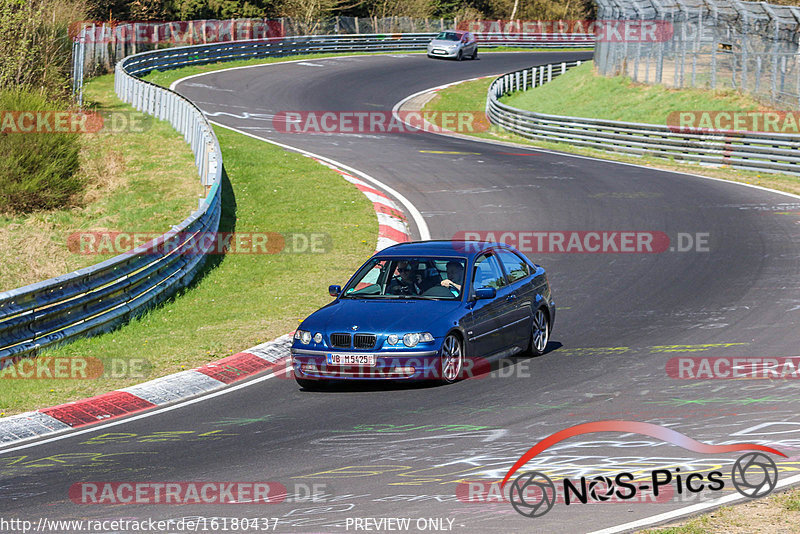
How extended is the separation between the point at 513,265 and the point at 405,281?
1.61 m

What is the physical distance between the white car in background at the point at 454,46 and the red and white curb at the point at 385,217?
3359cm

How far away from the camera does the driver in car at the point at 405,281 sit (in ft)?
39.0

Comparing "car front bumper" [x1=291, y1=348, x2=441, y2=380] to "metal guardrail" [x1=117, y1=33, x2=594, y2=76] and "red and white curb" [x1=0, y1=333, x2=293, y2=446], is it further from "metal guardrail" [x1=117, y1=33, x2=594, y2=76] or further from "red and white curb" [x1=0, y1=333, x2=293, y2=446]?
"metal guardrail" [x1=117, y1=33, x2=594, y2=76]

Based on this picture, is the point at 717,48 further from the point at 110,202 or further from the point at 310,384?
the point at 310,384

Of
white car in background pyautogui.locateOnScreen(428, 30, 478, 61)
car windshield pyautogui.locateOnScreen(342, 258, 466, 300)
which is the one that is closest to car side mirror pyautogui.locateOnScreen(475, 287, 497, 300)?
car windshield pyautogui.locateOnScreen(342, 258, 466, 300)

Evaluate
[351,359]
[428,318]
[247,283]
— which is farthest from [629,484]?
[247,283]

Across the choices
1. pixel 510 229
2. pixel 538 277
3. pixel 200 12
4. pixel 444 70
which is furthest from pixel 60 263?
pixel 200 12

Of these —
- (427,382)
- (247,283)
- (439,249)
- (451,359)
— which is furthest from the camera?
(247,283)

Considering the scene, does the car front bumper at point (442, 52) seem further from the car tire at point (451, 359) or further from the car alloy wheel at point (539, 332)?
the car tire at point (451, 359)

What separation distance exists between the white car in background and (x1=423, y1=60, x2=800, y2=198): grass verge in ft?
26.5

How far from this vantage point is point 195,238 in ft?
57.8

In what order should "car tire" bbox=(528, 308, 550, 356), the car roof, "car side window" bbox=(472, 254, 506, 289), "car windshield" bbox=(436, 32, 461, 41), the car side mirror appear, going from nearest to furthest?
1. the car side mirror
2. "car side window" bbox=(472, 254, 506, 289)
3. the car roof
4. "car tire" bbox=(528, 308, 550, 356)
5. "car windshield" bbox=(436, 32, 461, 41)

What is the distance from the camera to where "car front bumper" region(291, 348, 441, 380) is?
10758 millimetres

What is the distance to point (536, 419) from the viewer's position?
31.5 feet
